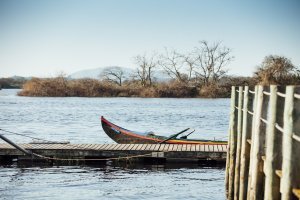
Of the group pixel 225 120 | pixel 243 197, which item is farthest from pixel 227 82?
pixel 243 197

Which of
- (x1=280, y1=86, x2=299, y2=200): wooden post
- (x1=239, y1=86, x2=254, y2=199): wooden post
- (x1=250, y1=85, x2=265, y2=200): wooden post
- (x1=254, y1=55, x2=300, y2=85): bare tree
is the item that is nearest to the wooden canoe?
(x1=239, y1=86, x2=254, y2=199): wooden post

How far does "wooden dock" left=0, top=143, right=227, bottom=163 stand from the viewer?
55.1 feet

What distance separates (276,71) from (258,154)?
192 feet

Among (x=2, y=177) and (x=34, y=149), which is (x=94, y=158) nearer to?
(x=34, y=149)

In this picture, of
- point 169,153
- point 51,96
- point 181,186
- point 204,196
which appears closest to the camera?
point 204,196

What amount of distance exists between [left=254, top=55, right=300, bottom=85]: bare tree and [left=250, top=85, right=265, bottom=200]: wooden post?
50.4m

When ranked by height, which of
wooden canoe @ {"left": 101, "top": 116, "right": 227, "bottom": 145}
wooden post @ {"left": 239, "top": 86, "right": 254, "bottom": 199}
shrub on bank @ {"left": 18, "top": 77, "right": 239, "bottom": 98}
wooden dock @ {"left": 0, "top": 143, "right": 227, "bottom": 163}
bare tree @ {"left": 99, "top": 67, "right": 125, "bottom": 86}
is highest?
bare tree @ {"left": 99, "top": 67, "right": 125, "bottom": 86}

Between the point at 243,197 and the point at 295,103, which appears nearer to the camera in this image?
the point at 295,103

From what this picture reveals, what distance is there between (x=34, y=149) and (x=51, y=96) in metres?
58.3

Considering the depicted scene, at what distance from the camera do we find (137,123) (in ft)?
121

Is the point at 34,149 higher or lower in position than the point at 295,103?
lower

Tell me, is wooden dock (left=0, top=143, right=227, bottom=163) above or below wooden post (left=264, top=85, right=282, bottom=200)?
below

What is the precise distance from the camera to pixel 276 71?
207 ft

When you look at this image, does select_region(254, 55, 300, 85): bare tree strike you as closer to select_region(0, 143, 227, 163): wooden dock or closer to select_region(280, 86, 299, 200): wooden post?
select_region(0, 143, 227, 163): wooden dock
